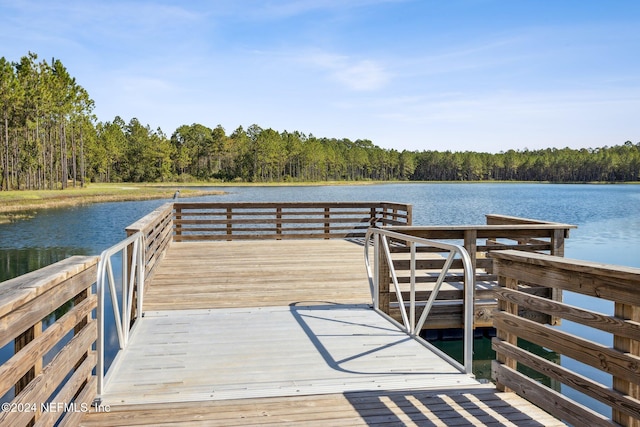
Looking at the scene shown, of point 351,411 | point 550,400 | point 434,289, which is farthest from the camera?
point 434,289

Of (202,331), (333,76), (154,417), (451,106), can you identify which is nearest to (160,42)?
(333,76)

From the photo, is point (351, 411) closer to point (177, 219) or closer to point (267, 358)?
point (267, 358)

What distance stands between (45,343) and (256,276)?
19.7ft

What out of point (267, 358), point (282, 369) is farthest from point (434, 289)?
point (267, 358)

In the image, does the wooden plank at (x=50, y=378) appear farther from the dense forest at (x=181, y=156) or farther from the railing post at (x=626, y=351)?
the dense forest at (x=181, y=156)

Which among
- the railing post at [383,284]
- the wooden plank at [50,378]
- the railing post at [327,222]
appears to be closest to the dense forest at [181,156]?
the railing post at [327,222]

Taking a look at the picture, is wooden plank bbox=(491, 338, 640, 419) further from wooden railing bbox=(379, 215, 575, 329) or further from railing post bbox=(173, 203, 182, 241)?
railing post bbox=(173, 203, 182, 241)

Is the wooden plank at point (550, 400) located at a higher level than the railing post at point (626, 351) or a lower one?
lower

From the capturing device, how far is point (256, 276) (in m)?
8.41

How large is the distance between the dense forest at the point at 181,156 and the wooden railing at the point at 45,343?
48.5 meters

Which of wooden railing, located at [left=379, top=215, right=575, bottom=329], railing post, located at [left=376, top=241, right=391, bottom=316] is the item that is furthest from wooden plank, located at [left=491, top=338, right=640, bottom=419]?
wooden railing, located at [left=379, top=215, right=575, bottom=329]

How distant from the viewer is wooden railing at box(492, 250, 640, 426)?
2.51 meters

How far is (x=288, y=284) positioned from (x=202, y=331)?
263 cm

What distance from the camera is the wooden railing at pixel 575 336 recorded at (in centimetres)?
251
